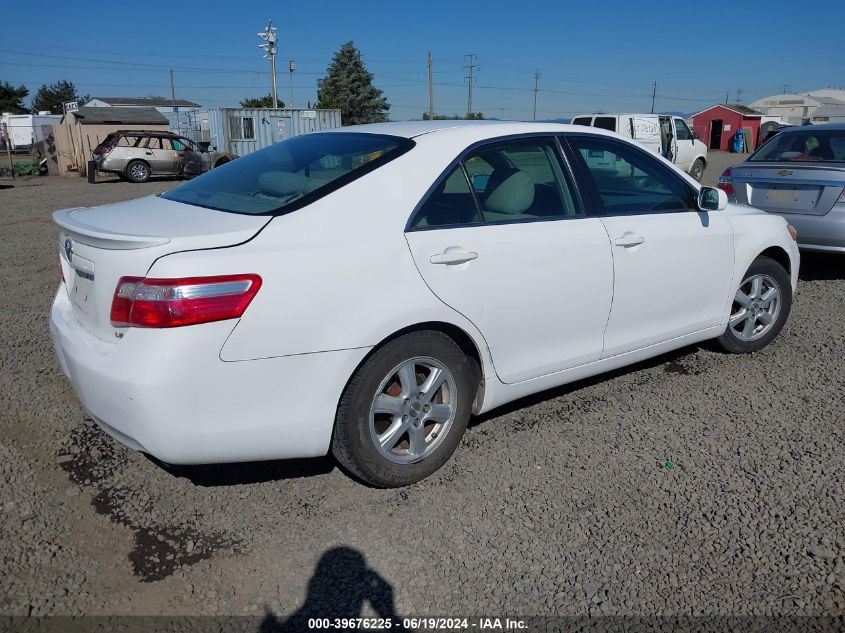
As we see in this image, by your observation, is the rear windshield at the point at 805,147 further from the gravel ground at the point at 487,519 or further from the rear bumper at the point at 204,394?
the rear bumper at the point at 204,394

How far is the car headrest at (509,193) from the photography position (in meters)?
3.42

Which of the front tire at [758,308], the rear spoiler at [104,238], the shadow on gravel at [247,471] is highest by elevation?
the rear spoiler at [104,238]

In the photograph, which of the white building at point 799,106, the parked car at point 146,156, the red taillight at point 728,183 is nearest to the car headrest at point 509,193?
the red taillight at point 728,183

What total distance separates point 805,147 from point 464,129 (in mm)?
5421

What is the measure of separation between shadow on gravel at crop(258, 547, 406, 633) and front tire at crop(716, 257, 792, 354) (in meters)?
3.20

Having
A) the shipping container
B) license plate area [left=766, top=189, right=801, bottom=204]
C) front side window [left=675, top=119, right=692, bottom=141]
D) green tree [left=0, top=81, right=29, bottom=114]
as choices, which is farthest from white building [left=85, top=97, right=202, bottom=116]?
license plate area [left=766, top=189, right=801, bottom=204]

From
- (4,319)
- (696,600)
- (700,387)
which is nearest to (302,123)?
(4,319)

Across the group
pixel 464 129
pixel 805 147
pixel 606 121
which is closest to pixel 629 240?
pixel 464 129

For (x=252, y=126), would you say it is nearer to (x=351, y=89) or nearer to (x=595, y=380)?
(x=595, y=380)

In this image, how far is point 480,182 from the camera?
3.39 meters

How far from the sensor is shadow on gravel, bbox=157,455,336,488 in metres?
3.30

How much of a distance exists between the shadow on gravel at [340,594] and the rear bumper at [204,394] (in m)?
0.44

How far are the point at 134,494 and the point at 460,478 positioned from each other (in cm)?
149

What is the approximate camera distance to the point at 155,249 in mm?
2559
